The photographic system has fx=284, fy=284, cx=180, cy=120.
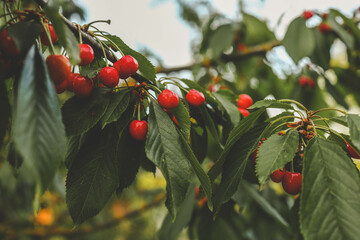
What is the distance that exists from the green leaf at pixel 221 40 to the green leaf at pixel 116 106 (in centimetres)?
168

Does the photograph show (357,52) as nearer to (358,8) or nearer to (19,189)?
(358,8)

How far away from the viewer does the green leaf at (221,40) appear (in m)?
2.39

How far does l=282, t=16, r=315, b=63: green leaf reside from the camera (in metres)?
1.78

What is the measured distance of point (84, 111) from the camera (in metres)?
0.79

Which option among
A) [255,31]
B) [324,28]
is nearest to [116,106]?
[324,28]

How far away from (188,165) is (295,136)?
12.1 inches

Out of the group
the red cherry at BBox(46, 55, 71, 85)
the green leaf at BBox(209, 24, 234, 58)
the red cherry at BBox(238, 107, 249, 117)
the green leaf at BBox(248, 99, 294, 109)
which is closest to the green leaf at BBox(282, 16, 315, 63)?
the green leaf at BBox(209, 24, 234, 58)

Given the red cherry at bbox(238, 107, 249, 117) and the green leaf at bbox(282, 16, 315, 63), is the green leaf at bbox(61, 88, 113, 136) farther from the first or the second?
the green leaf at bbox(282, 16, 315, 63)

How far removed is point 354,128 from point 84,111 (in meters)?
0.71

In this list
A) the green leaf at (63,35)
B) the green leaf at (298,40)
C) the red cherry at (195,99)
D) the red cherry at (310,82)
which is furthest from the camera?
the red cherry at (310,82)

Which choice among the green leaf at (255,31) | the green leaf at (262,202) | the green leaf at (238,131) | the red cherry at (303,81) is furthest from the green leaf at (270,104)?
the green leaf at (255,31)

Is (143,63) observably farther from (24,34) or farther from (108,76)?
(24,34)

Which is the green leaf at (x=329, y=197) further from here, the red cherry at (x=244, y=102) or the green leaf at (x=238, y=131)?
the red cherry at (x=244, y=102)

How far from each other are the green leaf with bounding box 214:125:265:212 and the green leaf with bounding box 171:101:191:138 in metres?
0.16
